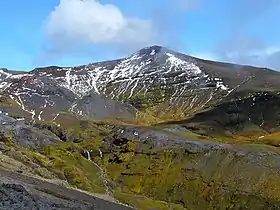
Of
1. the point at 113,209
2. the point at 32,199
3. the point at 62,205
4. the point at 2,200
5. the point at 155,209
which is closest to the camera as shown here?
the point at 2,200

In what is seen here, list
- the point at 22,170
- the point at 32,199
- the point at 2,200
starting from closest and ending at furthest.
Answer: the point at 2,200 < the point at 32,199 < the point at 22,170

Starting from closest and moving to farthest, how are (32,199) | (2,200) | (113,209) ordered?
(2,200), (32,199), (113,209)

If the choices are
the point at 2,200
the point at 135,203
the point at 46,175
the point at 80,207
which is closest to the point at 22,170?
the point at 46,175

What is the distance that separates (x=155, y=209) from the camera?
19588 cm

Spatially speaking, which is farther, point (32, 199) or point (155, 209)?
point (155, 209)

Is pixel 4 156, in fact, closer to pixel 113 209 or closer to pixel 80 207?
pixel 113 209

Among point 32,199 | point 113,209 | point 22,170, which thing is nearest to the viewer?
point 32,199

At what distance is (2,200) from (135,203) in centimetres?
11970

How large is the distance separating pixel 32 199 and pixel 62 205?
1126cm

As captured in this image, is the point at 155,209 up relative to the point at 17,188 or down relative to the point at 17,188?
down

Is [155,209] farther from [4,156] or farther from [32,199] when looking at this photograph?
[32,199]

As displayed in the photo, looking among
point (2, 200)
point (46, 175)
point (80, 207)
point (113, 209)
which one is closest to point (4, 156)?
point (46, 175)

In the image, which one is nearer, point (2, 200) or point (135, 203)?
point (2, 200)

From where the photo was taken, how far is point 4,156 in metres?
200
